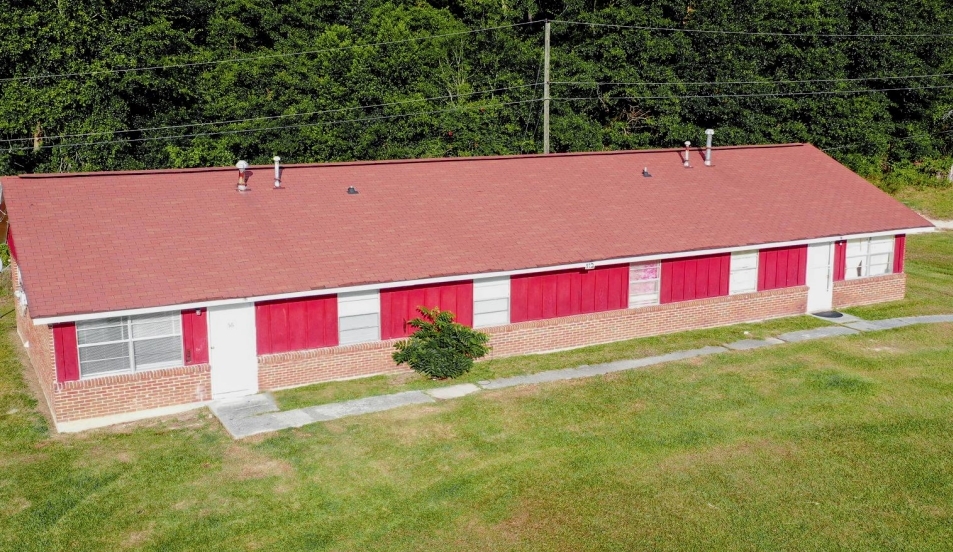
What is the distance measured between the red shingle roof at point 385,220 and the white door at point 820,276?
0.68 metres

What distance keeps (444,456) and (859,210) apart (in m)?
Result: 18.3

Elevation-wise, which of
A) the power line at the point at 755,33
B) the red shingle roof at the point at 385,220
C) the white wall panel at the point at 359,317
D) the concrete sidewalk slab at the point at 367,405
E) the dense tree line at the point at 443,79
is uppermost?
the power line at the point at 755,33

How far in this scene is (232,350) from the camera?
62.4 feet

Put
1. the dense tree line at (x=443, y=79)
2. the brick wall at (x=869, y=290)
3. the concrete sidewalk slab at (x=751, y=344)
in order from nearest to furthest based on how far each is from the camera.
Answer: the concrete sidewalk slab at (x=751, y=344), the brick wall at (x=869, y=290), the dense tree line at (x=443, y=79)

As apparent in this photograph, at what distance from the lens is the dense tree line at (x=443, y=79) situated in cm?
3638

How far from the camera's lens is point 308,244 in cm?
2077

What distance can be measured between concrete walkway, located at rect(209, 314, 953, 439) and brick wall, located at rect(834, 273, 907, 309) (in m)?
4.17

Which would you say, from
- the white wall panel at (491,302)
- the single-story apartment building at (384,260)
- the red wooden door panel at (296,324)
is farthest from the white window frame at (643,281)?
the red wooden door panel at (296,324)

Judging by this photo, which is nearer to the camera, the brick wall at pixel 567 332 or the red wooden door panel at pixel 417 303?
the brick wall at pixel 567 332

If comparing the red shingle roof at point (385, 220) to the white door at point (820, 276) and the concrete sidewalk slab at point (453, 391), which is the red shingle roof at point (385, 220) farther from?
the concrete sidewalk slab at point (453, 391)

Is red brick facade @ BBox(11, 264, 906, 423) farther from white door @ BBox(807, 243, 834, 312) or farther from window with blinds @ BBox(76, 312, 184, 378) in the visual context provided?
white door @ BBox(807, 243, 834, 312)

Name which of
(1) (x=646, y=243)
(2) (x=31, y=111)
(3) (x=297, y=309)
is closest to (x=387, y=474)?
(3) (x=297, y=309)

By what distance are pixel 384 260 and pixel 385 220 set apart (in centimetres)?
213

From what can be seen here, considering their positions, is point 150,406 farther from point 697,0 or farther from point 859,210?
point 697,0
